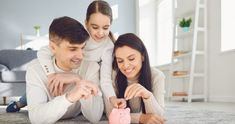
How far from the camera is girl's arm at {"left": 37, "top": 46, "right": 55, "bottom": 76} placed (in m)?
1.50

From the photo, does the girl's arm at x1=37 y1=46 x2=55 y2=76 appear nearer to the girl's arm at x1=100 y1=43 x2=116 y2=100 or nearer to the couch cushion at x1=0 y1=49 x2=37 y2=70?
the girl's arm at x1=100 y1=43 x2=116 y2=100

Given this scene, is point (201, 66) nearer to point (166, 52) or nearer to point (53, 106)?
point (166, 52)

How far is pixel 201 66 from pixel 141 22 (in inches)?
102

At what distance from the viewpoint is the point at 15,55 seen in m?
4.54

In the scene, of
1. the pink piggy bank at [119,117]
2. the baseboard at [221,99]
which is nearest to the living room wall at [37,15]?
the baseboard at [221,99]

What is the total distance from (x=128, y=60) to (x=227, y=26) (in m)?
3.10

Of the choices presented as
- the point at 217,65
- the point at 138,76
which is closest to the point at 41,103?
the point at 138,76

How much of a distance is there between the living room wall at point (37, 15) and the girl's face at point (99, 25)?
17.3 feet

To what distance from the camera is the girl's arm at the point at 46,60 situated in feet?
4.93

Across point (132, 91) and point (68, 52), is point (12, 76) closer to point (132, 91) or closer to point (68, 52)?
point (68, 52)

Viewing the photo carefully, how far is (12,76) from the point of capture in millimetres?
4070

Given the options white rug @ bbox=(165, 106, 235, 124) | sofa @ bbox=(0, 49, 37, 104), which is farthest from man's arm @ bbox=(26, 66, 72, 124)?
sofa @ bbox=(0, 49, 37, 104)

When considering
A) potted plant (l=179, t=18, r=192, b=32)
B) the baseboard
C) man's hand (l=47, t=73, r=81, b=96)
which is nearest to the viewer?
man's hand (l=47, t=73, r=81, b=96)

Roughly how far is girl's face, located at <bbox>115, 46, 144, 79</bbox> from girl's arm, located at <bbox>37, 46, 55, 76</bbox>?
297 millimetres
